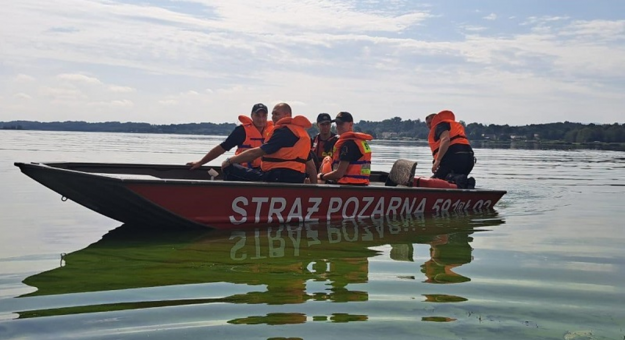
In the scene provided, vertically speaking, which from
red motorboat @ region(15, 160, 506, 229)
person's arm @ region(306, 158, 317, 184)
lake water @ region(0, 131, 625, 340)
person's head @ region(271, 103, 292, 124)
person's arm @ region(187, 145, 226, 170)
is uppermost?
person's head @ region(271, 103, 292, 124)

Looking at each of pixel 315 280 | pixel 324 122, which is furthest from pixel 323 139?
pixel 315 280

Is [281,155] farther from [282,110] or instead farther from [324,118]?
[324,118]

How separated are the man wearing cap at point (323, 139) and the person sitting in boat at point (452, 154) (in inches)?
64.7

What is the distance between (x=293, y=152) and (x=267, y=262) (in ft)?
8.05

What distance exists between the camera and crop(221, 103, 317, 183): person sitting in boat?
7797mm

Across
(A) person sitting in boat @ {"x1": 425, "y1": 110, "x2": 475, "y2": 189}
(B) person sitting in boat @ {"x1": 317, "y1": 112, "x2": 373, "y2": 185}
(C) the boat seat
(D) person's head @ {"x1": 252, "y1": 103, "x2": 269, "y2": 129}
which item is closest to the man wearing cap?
(C) the boat seat

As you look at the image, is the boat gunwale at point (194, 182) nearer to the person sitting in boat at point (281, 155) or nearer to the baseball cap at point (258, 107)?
the person sitting in boat at point (281, 155)

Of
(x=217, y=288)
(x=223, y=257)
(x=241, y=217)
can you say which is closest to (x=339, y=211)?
(x=241, y=217)

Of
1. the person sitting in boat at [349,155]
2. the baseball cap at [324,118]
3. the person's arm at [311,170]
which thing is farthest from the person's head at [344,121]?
the baseball cap at [324,118]

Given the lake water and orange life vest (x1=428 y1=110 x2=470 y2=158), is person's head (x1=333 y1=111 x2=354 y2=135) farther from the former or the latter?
orange life vest (x1=428 y1=110 x2=470 y2=158)

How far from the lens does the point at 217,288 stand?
4.68 meters

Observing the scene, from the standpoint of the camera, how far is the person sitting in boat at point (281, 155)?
7.80 meters

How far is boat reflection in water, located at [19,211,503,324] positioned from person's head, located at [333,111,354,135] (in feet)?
4.08

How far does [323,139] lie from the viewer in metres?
10.2
